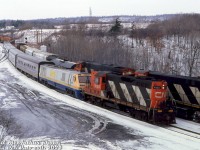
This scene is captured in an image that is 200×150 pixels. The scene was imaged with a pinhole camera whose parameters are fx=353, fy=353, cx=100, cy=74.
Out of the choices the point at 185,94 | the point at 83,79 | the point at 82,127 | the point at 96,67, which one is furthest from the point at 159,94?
the point at 96,67

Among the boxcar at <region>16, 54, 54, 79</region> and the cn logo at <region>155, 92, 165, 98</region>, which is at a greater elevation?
the cn logo at <region>155, 92, 165, 98</region>

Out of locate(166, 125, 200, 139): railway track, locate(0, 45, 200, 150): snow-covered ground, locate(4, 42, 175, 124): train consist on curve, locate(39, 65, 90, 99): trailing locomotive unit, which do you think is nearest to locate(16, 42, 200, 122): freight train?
locate(4, 42, 175, 124): train consist on curve

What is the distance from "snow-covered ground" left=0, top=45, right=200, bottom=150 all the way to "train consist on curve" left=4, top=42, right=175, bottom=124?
0.82 meters

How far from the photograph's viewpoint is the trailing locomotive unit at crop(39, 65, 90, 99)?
30.6m

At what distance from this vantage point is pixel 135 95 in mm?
23797

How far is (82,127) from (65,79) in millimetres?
12579

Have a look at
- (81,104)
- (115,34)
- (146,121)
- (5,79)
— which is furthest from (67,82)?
(115,34)

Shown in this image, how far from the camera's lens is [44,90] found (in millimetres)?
36250

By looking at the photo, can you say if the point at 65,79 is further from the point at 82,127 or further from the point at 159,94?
the point at 159,94

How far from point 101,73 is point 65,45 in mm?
51407

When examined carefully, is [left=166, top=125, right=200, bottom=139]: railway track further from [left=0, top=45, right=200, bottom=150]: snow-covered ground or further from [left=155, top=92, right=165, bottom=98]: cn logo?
[left=155, top=92, right=165, bottom=98]: cn logo

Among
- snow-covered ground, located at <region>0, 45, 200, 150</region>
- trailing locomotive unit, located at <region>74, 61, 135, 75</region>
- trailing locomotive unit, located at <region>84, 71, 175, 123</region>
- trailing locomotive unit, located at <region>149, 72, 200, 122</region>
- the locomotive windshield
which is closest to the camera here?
snow-covered ground, located at <region>0, 45, 200, 150</region>

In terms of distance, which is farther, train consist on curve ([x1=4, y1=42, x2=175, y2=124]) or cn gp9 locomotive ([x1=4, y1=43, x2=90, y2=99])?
cn gp9 locomotive ([x1=4, y1=43, x2=90, y2=99])

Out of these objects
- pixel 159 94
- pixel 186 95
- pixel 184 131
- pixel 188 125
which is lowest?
pixel 188 125
